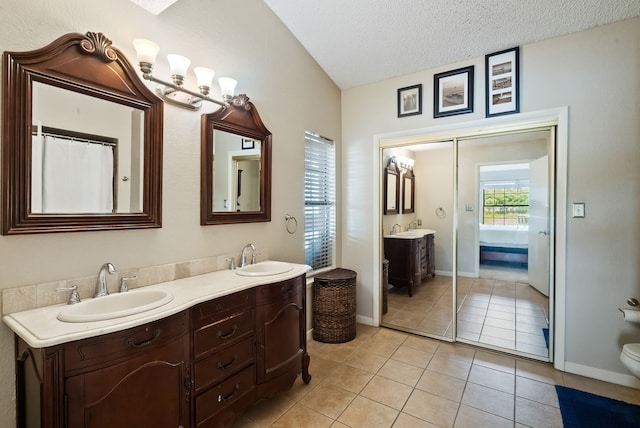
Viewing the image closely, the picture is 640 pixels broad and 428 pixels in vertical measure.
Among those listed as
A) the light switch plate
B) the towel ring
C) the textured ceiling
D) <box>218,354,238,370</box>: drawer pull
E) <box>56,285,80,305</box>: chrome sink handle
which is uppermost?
the textured ceiling

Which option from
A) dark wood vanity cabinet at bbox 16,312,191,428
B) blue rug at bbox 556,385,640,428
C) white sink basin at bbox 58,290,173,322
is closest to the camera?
dark wood vanity cabinet at bbox 16,312,191,428

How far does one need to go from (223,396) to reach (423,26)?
3125 millimetres

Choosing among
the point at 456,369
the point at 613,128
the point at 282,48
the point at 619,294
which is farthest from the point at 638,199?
the point at 282,48

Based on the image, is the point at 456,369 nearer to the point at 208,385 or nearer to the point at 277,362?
the point at 277,362

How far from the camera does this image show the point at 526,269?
293 cm

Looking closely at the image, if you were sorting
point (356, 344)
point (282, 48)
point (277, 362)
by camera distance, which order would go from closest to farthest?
point (277, 362) → point (282, 48) → point (356, 344)

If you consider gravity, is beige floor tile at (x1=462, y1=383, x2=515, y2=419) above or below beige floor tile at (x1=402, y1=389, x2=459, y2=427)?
above

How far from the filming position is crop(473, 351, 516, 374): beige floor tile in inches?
99.8

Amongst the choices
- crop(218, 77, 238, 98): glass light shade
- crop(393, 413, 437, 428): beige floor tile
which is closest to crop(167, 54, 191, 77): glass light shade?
crop(218, 77, 238, 98): glass light shade

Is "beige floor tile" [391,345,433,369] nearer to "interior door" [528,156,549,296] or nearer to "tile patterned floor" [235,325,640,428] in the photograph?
"tile patterned floor" [235,325,640,428]

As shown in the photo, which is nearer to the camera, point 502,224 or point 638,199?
point 638,199

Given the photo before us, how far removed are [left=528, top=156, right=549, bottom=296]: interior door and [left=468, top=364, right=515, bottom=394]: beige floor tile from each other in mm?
826

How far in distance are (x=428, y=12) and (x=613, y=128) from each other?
167 cm

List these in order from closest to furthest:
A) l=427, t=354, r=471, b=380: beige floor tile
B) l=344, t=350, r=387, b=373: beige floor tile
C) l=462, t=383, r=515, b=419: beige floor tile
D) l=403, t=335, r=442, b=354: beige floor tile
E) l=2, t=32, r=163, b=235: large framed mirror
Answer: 1. l=2, t=32, r=163, b=235: large framed mirror
2. l=462, t=383, r=515, b=419: beige floor tile
3. l=427, t=354, r=471, b=380: beige floor tile
4. l=344, t=350, r=387, b=373: beige floor tile
5. l=403, t=335, r=442, b=354: beige floor tile
